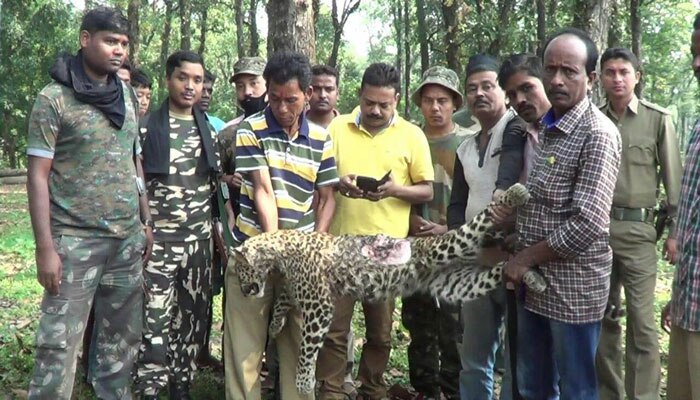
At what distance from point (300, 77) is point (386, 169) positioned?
37.7 inches

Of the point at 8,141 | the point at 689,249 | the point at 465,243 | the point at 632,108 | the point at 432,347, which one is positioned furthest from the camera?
the point at 8,141

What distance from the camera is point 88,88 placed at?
384 cm

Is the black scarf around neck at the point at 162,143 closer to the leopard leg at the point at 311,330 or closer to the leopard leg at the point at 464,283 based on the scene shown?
the leopard leg at the point at 311,330

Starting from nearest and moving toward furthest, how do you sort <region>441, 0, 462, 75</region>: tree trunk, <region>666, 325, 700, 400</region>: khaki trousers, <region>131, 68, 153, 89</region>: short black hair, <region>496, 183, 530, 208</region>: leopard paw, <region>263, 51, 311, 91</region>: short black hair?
<region>666, 325, 700, 400</region>: khaki trousers, <region>496, 183, 530, 208</region>: leopard paw, <region>263, 51, 311, 91</region>: short black hair, <region>131, 68, 153, 89</region>: short black hair, <region>441, 0, 462, 75</region>: tree trunk

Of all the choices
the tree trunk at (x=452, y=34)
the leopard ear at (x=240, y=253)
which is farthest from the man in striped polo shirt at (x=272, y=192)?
the tree trunk at (x=452, y=34)

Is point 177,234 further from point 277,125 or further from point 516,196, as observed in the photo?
point 516,196

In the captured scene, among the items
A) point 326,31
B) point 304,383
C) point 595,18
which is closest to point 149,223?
point 304,383

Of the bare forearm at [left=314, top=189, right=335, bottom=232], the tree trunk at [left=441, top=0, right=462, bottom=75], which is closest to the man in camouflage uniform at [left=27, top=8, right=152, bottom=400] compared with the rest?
the bare forearm at [left=314, top=189, right=335, bottom=232]

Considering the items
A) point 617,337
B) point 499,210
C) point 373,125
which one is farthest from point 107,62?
point 617,337

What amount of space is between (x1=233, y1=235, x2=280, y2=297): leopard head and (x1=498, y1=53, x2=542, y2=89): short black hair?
1.79m

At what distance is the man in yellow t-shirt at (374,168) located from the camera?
4504mm

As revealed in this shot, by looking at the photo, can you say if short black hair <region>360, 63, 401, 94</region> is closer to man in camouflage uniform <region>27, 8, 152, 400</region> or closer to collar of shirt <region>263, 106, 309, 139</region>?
collar of shirt <region>263, 106, 309, 139</region>

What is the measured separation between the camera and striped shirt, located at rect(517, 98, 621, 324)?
317cm

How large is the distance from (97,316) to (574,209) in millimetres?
2976
